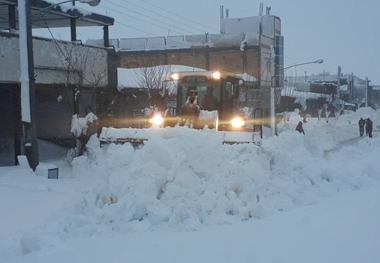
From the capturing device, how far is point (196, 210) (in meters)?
8.61

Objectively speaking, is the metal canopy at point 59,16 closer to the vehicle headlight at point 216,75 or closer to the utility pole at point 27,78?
the utility pole at point 27,78

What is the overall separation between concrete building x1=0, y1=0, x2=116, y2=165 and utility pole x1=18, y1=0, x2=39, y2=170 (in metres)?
3.66

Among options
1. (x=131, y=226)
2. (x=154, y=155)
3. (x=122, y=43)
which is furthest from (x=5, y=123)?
(x=122, y=43)

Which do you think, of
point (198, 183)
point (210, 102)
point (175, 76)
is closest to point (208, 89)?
point (210, 102)

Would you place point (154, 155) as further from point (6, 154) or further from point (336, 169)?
point (6, 154)

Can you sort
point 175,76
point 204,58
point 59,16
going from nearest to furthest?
point 175,76, point 59,16, point 204,58

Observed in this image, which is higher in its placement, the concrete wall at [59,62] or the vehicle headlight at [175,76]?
the concrete wall at [59,62]

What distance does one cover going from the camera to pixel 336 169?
12977 mm

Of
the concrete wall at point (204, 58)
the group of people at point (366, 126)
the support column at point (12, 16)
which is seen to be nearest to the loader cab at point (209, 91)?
the support column at point (12, 16)

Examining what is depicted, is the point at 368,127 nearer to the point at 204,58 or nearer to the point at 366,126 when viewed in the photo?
the point at 366,126

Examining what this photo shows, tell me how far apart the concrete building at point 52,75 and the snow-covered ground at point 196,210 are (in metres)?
7.26

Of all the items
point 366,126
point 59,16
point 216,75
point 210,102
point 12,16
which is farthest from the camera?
point 366,126

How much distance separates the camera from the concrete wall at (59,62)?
18.5m

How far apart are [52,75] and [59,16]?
180 inches
